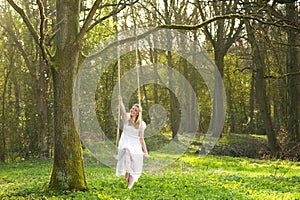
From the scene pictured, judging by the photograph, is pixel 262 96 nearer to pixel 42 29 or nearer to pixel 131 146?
pixel 42 29

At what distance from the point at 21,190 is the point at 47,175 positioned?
4135 mm

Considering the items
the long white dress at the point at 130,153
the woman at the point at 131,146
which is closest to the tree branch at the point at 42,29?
the woman at the point at 131,146

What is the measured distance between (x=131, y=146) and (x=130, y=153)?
145 millimetres

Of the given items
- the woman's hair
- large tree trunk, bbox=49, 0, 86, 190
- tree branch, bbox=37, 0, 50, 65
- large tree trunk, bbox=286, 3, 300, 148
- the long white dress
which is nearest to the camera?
the long white dress

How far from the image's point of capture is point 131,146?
320 inches

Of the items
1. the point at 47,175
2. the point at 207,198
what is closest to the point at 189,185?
the point at 207,198

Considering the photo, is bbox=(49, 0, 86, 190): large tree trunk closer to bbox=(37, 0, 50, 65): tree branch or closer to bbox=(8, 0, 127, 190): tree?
bbox=(8, 0, 127, 190): tree

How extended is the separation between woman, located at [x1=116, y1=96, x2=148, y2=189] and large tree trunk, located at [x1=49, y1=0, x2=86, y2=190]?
69.3 inches

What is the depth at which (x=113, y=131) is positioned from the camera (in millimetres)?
22844

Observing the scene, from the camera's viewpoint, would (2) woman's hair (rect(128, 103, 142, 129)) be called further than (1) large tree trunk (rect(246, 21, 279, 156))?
No

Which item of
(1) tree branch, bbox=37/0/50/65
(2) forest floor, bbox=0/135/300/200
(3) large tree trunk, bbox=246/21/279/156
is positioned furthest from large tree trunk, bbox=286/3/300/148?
(1) tree branch, bbox=37/0/50/65

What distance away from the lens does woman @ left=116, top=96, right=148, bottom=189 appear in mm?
8055

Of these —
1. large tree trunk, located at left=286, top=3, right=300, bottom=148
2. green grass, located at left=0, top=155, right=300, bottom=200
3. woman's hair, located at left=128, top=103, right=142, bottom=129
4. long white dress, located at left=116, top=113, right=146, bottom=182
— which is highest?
large tree trunk, located at left=286, top=3, right=300, bottom=148

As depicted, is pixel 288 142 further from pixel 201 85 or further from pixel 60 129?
pixel 60 129
